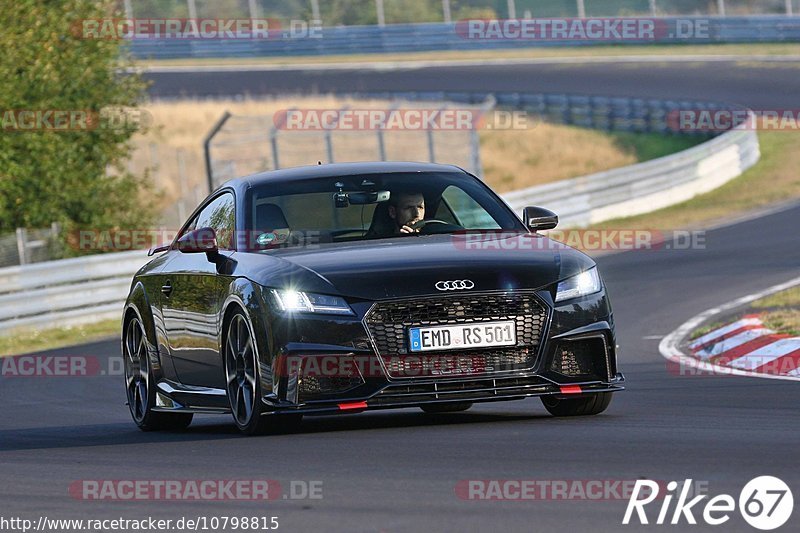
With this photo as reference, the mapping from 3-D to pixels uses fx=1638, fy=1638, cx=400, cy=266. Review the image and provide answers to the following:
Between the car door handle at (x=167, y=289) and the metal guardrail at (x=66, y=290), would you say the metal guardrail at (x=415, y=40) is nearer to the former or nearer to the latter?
the metal guardrail at (x=66, y=290)

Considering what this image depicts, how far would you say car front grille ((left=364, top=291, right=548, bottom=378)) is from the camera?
319 inches

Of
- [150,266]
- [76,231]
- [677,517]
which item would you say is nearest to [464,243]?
[150,266]

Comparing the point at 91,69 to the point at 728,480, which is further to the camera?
the point at 91,69

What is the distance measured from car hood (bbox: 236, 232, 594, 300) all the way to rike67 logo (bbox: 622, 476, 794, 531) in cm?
221

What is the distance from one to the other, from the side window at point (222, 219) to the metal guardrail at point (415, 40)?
41.7m

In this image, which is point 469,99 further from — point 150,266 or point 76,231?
point 150,266

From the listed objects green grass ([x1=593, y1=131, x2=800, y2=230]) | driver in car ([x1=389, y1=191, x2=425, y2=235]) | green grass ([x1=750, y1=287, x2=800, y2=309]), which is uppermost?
driver in car ([x1=389, y1=191, x2=425, y2=235])

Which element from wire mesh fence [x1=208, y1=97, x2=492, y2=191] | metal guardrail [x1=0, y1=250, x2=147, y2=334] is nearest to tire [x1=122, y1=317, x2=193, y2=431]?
metal guardrail [x1=0, y1=250, x2=147, y2=334]

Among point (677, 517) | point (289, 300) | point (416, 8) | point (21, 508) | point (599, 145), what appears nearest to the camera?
point (677, 517)

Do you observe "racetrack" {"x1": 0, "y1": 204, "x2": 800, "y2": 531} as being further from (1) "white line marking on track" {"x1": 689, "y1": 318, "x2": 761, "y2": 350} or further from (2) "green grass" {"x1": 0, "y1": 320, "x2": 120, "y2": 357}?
(2) "green grass" {"x1": 0, "y1": 320, "x2": 120, "y2": 357}

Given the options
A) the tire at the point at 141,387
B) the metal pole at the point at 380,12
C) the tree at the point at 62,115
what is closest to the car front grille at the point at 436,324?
the tire at the point at 141,387

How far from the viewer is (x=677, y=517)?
5.62m

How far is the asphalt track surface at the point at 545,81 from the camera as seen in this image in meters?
42.9

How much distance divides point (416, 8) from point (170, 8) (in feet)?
29.5
